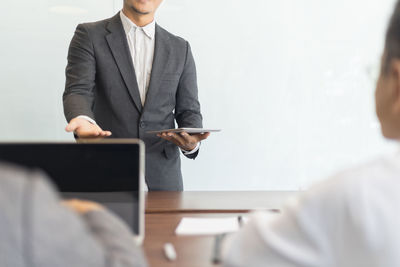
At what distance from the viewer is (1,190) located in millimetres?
596

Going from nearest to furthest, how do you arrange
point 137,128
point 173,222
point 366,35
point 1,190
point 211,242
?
point 1,190, point 211,242, point 173,222, point 137,128, point 366,35

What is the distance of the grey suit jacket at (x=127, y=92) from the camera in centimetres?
236

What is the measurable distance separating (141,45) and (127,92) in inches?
12.3

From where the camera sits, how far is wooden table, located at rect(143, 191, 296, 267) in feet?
3.74

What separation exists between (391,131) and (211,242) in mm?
617

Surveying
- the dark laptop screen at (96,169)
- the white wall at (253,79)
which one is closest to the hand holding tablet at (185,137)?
the dark laptop screen at (96,169)

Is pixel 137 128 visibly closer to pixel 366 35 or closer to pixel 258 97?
pixel 258 97

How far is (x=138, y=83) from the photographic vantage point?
2484 mm

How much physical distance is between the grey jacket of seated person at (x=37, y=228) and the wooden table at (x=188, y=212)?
461mm

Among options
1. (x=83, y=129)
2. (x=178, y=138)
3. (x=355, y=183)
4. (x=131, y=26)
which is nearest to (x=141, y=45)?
(x=131, y=26)

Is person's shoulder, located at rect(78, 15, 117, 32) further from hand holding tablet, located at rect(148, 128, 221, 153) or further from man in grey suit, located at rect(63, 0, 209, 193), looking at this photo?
hand holding tablet, located at rect(148, 128, 221, 153)

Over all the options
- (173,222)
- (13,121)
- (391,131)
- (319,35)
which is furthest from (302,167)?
(391,131)

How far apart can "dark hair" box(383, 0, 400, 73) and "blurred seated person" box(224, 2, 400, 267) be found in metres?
0.18

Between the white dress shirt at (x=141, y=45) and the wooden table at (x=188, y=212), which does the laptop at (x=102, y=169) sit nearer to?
the wooden table at (x=188, y=212)
